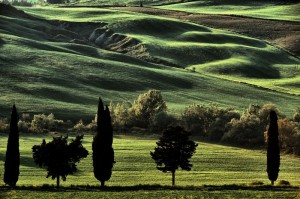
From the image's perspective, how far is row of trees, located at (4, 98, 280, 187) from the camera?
72.5m

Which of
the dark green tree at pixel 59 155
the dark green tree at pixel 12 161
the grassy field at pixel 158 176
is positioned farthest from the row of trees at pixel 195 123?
the dark green tree at pixel 12 161

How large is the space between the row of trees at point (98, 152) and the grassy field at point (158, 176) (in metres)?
1.58

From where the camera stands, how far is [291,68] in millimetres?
172375

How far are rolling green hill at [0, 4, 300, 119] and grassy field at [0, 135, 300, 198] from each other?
91.8 ft

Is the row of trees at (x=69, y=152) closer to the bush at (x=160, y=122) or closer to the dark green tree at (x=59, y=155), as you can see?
the dark green tree at (x=59, y=155)

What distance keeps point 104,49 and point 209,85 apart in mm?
36620

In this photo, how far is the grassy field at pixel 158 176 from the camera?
67.4m

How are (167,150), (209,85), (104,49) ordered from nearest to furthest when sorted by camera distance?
(167,150), (209,85), (104,49)

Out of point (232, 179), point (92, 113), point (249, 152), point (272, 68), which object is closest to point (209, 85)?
point (272, 68)

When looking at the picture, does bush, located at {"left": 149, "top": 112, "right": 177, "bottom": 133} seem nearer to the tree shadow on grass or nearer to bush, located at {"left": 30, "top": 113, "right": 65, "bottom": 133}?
bush, located at {"left": 30, "top": 113, "right": 65, "bottom": 133}

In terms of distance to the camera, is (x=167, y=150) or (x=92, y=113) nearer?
(x=167, y=150)

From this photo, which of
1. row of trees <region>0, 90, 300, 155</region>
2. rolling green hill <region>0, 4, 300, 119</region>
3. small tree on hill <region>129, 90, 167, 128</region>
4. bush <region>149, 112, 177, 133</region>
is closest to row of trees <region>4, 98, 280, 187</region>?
row of trees <region>0, 90, 300, 155</region>

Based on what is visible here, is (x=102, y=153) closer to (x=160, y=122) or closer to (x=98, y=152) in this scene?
(x=98, y=152)

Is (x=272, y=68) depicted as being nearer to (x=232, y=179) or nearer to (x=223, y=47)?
(x=223, y=47)
